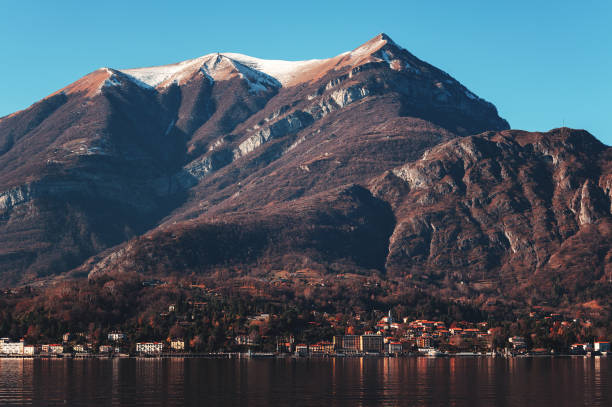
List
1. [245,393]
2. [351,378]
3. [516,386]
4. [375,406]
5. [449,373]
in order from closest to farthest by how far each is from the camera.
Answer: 1. [375,406]
2. [245,393]
3. [516,386]
4. [351,378]
5. [449,373]

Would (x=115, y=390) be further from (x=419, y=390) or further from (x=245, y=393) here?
(x=419, y=390)

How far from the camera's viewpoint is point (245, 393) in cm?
14962

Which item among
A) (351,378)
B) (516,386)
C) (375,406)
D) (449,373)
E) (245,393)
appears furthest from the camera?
(449,373)

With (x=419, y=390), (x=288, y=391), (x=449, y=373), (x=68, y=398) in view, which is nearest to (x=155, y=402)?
(x=68, y=398)

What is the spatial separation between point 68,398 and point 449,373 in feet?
289

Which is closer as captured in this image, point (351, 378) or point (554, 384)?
point (554, 384)

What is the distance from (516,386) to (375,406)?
41.3 metres

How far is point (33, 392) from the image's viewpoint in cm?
14988

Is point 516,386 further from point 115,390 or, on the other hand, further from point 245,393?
point 115,390

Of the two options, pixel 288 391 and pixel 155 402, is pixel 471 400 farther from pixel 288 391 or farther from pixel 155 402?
pixel 155 402

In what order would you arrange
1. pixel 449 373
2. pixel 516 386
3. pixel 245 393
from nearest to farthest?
pixel 245 393
pixel 516 386
pixel 449 373

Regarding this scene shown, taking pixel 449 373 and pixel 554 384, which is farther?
pixel 449 373

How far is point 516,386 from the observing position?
16288 cm

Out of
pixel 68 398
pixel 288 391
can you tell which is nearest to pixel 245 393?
pixel 288 391
